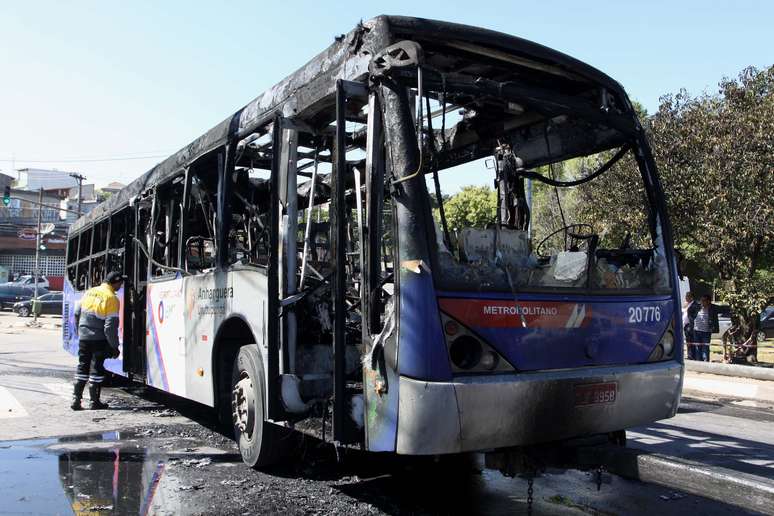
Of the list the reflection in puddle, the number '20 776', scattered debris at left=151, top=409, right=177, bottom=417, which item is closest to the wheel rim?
the reflection in puddle

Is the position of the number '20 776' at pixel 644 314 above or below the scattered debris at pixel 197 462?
above

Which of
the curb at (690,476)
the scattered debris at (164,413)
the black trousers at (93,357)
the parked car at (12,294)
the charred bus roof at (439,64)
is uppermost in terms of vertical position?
the charred bus roof at (439,64)

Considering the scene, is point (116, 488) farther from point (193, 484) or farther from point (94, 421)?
point (94, 421)

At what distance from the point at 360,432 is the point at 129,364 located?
235 inches

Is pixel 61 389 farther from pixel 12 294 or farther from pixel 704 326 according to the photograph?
pixel 12 294

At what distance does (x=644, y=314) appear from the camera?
4.54m

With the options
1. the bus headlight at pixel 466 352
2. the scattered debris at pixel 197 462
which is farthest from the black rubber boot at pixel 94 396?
the bus headlight at pixel 466 352

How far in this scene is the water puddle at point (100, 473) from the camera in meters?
4.77

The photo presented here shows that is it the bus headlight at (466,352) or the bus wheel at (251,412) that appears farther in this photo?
the bus wheel at (251,412)

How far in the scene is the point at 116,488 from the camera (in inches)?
205

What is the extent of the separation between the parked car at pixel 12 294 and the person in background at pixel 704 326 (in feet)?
124

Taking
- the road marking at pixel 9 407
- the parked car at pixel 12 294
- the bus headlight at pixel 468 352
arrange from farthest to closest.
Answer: the parked car at pixel 12 294 → the road marking at pixel 9 407 → the bus headlight at pixel 468 352

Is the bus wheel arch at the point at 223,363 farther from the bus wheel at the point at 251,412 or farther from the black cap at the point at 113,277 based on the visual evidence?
the black cap at the point at 113,277

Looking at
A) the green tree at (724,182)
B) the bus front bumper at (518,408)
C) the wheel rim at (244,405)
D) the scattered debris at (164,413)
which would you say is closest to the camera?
the bus front bumper at (518,408)
